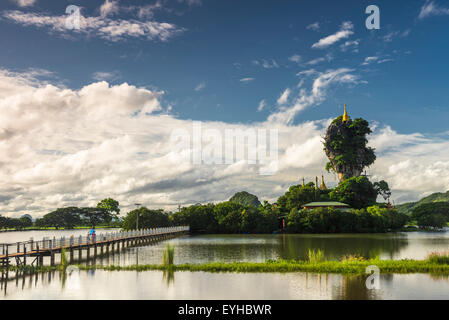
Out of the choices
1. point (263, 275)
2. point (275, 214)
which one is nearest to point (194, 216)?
point (275, 214)

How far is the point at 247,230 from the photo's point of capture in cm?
7294

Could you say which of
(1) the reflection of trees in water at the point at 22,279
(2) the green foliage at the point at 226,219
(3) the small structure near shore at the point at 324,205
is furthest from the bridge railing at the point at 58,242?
(3) the small structure near shore at the point at 324,205

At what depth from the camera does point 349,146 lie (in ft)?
330

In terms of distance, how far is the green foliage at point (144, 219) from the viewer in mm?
66500

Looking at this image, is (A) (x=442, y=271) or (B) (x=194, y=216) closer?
(A) (x=442, y=271)

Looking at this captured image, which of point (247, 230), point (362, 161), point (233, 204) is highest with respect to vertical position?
point (362, 161)

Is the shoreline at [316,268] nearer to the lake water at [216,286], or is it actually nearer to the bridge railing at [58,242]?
the lake water at [216,286]

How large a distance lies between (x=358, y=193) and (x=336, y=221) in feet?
64.7

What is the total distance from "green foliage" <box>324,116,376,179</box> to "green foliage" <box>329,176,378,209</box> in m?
12.0
